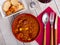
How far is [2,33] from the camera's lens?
43.4 inches

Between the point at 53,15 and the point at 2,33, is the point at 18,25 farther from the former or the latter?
the point at 53,15

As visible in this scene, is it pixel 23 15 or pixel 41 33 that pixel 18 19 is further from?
pixel 41 33

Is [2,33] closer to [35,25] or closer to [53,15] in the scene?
[35,25]

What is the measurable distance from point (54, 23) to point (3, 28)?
0.28 m

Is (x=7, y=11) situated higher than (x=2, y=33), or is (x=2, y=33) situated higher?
(x=7, y=11)

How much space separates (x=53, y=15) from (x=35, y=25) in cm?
12

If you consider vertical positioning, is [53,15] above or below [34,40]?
above

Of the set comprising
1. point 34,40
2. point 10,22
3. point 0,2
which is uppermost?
point 0,2

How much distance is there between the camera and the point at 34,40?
111cm

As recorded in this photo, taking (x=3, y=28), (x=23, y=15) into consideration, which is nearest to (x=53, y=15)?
(x=23, y=15)

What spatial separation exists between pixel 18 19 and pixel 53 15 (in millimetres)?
197

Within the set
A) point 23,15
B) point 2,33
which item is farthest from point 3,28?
point 23,15

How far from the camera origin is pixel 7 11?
1.10 meters

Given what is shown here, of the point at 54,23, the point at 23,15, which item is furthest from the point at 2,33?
the point at 54,23
